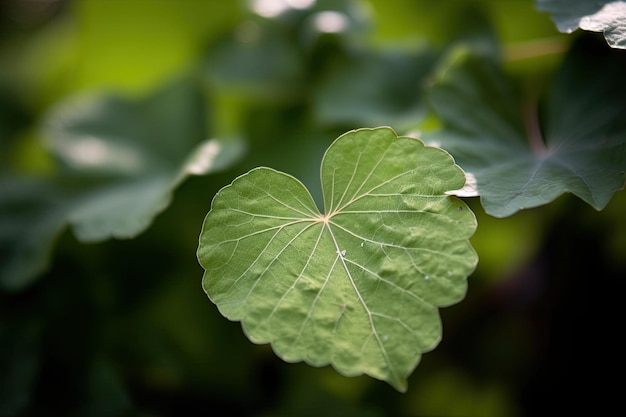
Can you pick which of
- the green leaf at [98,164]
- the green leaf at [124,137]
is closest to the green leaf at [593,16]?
the green leaf at [98,164]

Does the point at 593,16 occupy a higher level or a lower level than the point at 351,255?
higher

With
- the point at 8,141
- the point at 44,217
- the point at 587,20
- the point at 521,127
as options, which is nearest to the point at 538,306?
the point at 521,127

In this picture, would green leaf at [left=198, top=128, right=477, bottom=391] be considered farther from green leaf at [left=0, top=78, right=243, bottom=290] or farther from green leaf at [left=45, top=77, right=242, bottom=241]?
green leaf at [left=45, top=77, right=242, bottom=241]

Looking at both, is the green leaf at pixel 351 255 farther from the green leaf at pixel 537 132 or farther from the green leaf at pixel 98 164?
the green leaf at pixel 98 164

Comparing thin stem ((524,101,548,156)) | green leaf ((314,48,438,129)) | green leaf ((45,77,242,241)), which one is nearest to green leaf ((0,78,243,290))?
green leaf ((45,77,242,241))

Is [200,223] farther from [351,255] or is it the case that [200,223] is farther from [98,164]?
[351,255]

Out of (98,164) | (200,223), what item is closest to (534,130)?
(200,223)
